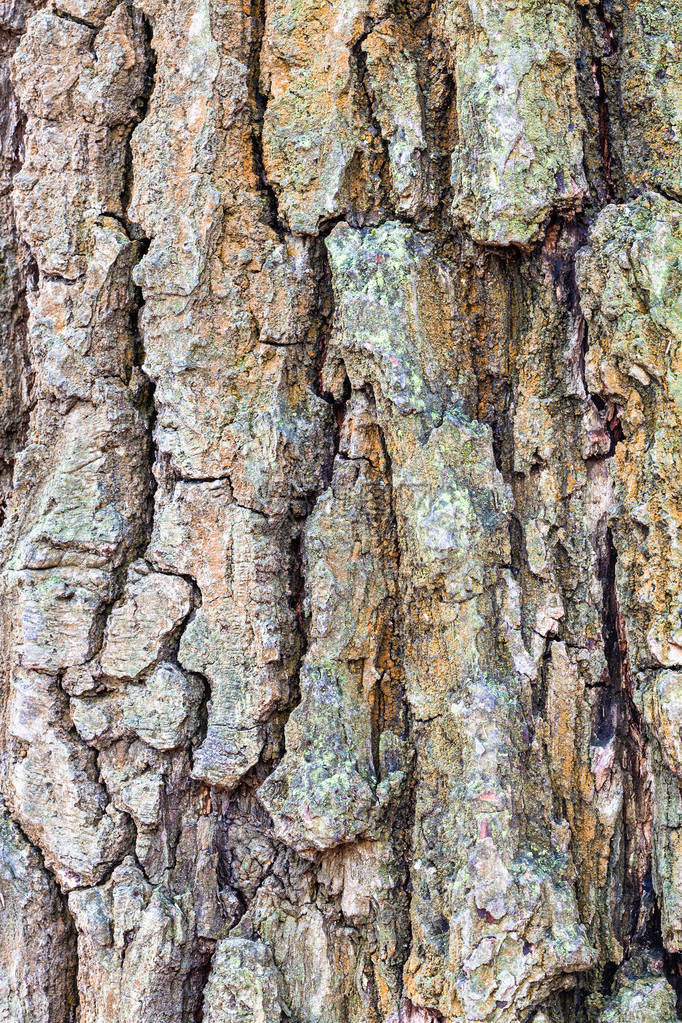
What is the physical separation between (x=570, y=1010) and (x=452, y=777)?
0.39m

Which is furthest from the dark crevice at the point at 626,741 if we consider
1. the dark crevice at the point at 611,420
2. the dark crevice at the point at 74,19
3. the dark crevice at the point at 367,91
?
the dark crevice at the point at 74,19

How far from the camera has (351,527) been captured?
52.3 inches

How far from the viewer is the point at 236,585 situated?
4.41 ft

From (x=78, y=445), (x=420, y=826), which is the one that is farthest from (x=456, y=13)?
(x=420, y=826)

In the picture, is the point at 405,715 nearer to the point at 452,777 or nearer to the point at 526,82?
the point at 452,777

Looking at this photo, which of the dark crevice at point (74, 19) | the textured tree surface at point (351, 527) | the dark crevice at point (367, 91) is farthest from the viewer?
the dark crevice at point (74, 19)

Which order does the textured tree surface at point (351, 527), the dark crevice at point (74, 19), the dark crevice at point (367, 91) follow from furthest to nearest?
the dark crevice at point (74, 19)
the dark crevice at point (367, 91)
the textured tree surface at point (351, 527)

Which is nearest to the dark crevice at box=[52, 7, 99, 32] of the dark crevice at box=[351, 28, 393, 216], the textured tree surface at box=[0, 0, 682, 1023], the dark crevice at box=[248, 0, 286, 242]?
the textured tree surface at box=[0, 0, 682, 1023]

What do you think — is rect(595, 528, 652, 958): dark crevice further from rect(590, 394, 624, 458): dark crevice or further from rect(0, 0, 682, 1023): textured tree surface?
rect(590, 394, 624, 458): dark crevice

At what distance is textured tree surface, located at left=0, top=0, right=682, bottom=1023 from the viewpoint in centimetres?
125

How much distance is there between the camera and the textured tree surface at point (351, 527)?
4.11ft

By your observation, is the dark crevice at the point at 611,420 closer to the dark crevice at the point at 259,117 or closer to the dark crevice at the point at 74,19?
the dark crevice at the point at 259,117

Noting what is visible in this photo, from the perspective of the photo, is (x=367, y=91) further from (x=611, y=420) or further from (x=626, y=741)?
(x=626, y=741)

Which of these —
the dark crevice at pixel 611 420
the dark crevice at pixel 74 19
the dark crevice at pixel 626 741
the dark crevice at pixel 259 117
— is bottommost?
the dark crevice at pixel 626 741
